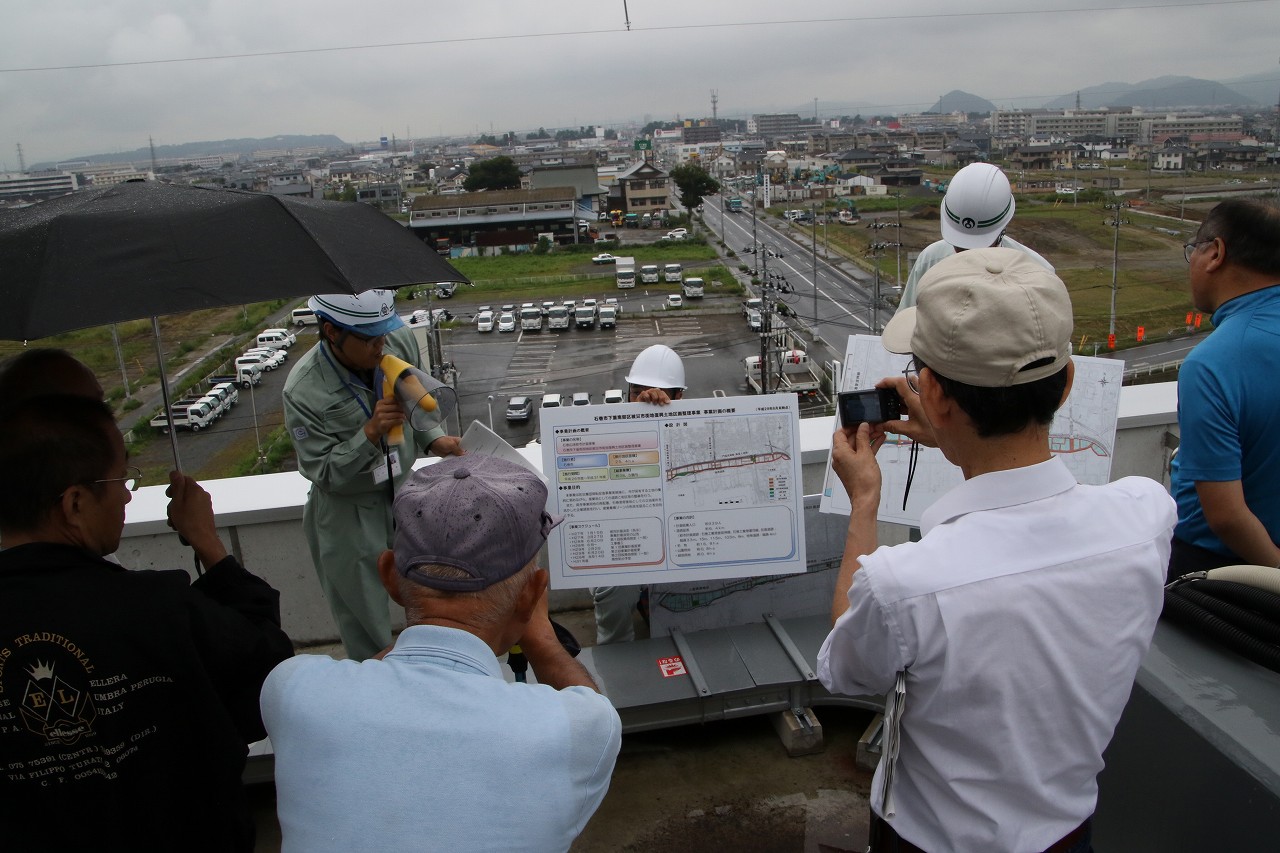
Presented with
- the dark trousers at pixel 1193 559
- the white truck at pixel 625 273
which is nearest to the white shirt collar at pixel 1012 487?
the dark trousers at pixel 1193 559

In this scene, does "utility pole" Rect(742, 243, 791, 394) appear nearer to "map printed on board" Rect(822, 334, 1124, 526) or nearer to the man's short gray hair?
"map printed on board" Rect(822, 334, 1124, 526)

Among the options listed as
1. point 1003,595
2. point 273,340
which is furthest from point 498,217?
point 1003,595

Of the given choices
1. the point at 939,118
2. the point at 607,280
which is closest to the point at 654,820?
the point at 607,280

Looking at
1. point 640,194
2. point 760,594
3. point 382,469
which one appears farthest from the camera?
point 640,194

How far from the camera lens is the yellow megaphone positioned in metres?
2.47

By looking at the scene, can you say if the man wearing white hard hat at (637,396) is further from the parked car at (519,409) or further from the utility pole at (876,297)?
the parked car at (519,409)

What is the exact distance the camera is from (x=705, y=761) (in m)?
2.97

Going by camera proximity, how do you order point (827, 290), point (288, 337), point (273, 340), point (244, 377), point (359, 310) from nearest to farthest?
point (359, 310), point (244, 377), point (288, 337), point (273, 340), point (827, 290)

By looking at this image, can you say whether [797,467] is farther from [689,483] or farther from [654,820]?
[654,820]

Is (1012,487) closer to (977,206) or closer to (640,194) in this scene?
(977,206)

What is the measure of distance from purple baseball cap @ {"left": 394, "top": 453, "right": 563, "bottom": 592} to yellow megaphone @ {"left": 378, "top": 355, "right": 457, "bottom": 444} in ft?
3.86

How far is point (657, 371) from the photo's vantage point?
3.30 meters

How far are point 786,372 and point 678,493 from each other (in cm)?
1756

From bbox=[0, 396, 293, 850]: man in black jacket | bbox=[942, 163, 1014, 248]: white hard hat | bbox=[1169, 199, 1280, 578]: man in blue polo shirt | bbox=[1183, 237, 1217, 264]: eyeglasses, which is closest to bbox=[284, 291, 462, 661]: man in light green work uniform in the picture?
bbox=[0, 396, 293, 850]: man in black jacket
